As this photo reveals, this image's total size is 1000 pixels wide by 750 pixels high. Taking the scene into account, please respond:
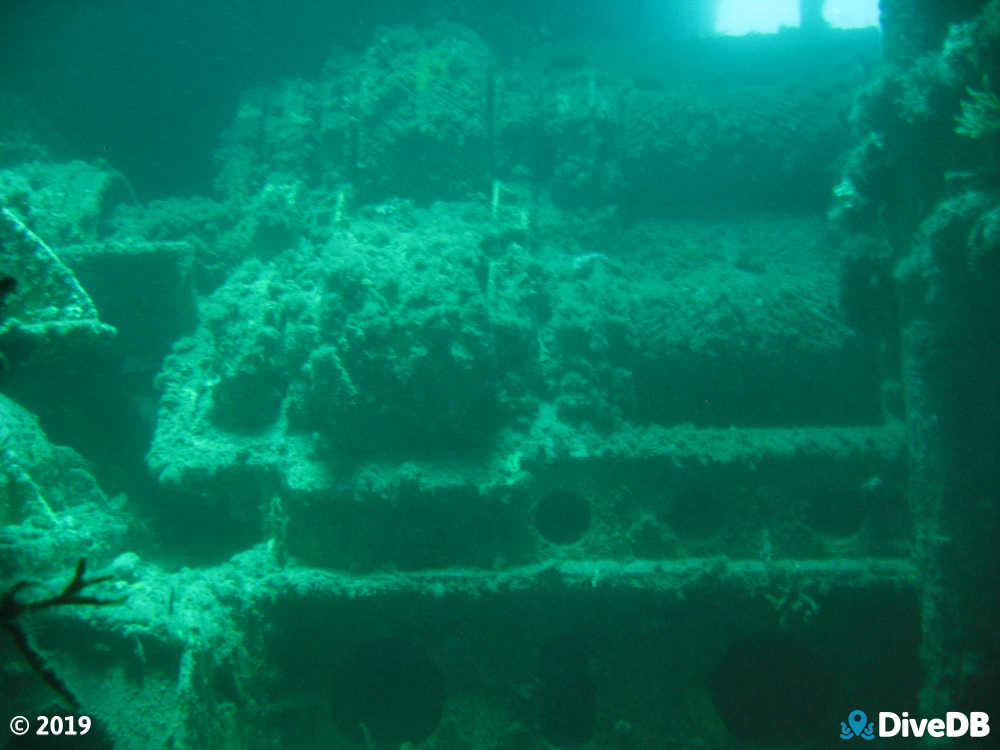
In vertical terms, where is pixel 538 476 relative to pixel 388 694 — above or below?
above

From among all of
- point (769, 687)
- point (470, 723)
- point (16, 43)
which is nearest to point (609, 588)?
point (470, 723)

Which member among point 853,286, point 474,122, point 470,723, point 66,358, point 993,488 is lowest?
point 470,723

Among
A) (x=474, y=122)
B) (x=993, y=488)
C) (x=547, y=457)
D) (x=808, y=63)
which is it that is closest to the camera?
(x=993, y=488)

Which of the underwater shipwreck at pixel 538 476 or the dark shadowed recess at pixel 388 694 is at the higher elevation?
the underwater shipwreck at pixel 538 476

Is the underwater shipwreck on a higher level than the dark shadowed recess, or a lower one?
higher

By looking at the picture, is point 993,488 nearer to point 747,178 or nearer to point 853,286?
point 853,286

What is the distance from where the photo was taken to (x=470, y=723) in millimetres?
4531

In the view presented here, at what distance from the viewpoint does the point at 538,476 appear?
4.96 meters

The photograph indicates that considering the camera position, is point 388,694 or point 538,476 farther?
point 388,694

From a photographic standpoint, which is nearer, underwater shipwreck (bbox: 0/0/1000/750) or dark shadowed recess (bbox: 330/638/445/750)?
underwater shipwreck (bbox: 0/0/1000/750)

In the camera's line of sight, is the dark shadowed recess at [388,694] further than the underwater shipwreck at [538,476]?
Yes

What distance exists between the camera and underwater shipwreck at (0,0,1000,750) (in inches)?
169

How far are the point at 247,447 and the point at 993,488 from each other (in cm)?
568

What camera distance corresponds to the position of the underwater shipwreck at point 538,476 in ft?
14.1
